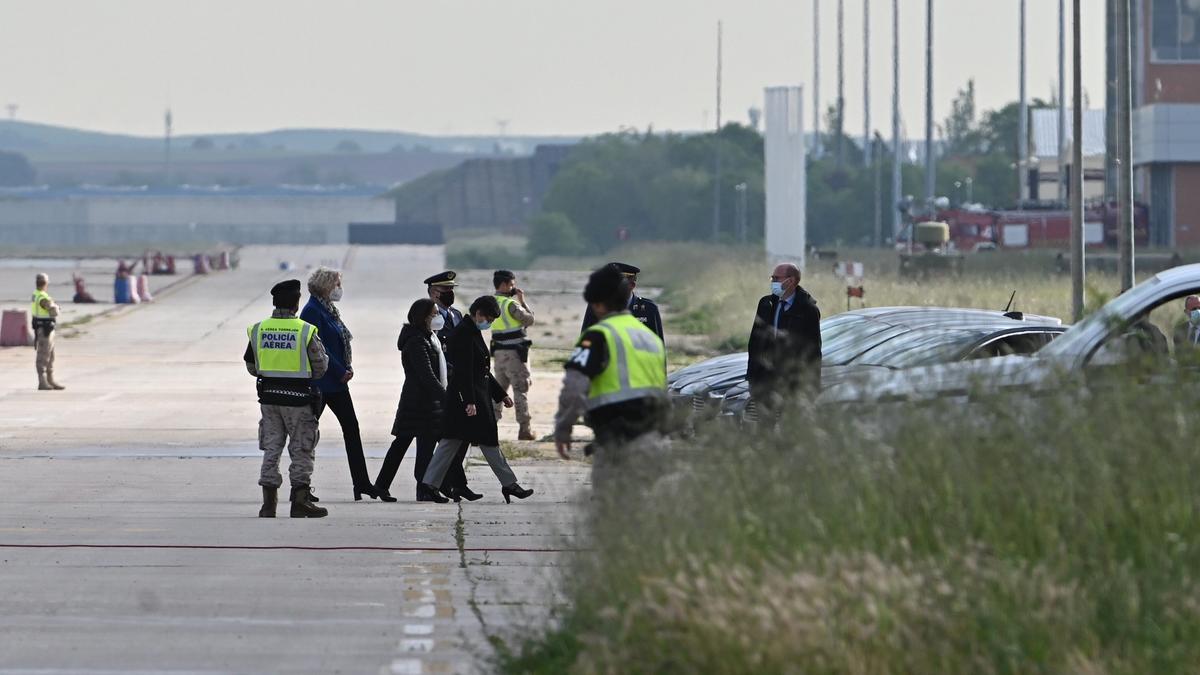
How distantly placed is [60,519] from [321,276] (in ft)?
8.63

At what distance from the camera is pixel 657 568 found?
25.9 feet

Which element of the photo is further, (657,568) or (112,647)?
(112,647)

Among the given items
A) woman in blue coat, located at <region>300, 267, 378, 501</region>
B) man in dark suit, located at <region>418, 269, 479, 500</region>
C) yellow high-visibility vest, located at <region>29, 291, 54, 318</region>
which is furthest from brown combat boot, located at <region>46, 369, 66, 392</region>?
woman in blue coat, located at <region>300, 267, 378, 501</region>

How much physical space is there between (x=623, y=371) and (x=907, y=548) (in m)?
3.49

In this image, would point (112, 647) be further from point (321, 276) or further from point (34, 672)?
point (321, 276)

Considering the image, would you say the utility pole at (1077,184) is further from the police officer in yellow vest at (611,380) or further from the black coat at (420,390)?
the police officer in yellow vest at (611,380)

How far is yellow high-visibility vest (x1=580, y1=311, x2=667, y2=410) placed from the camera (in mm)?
10812

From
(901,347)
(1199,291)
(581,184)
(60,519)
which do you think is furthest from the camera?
(581,184)

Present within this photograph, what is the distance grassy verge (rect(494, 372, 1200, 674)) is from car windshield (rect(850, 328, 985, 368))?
7.44 metres

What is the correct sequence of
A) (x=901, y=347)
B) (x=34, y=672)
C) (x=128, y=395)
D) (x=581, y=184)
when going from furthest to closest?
1. (x=581, y=184)
2. (x=128, y=395)
3. (x=901, y=347)
4. (x=34, y=672)

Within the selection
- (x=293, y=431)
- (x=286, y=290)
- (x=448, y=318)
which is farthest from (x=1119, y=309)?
(x=448, y=318)

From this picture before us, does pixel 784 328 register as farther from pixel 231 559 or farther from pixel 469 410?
pixel 231 559

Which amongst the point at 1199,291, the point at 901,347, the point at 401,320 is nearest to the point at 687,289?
the point at 401,320

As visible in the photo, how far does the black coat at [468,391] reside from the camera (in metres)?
16.0
